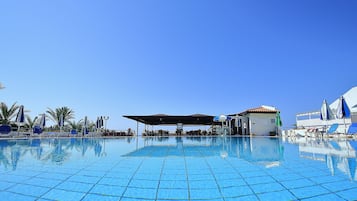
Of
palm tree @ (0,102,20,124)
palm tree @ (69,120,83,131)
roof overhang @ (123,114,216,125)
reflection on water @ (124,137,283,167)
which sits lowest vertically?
reflection on water @ (124,137,283,167)

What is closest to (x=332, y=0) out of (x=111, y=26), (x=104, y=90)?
(x=111, y=26)

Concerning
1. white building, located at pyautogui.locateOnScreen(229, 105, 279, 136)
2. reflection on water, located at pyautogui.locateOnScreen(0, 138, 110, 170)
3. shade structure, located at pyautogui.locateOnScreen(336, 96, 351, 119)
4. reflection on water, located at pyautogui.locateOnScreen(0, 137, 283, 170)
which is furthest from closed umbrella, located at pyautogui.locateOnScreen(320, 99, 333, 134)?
reflection on water, located at pyautogui.locateOnScreen(0, 138, 110, 170)

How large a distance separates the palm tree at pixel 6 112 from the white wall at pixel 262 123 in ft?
83.9

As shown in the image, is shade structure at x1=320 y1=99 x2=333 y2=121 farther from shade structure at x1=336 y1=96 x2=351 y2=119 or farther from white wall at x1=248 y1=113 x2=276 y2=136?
white wall at x1=248 y1=113 x2=276 y2=136

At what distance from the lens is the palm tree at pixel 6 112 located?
20.4m

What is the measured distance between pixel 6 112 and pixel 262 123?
27.2 m

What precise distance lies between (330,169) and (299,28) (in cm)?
984

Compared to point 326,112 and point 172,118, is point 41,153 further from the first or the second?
point 326,112

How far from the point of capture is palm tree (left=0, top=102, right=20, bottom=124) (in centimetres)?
2044

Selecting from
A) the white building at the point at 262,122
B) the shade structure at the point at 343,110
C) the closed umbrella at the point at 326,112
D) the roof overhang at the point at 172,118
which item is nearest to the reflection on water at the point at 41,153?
the roof overhang at the point at 172,118

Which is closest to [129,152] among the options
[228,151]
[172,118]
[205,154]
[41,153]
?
[205,154]

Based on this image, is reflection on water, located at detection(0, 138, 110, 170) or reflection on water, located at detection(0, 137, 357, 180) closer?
reflection on water, located at detection(0, 137, 357, 180)

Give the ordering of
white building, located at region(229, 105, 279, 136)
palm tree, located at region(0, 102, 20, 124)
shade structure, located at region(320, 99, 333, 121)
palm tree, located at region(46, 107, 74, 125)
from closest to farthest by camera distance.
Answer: shade structure, located at region(320, 99, 333, 121) → white building, located at region(229, 105, 279, 136) → palm tree, located at region(0, 102, 20, 124) → palm tree, located at region(46, 107, 74, 125)

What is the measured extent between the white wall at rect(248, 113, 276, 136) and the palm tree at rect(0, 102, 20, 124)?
25.6m
